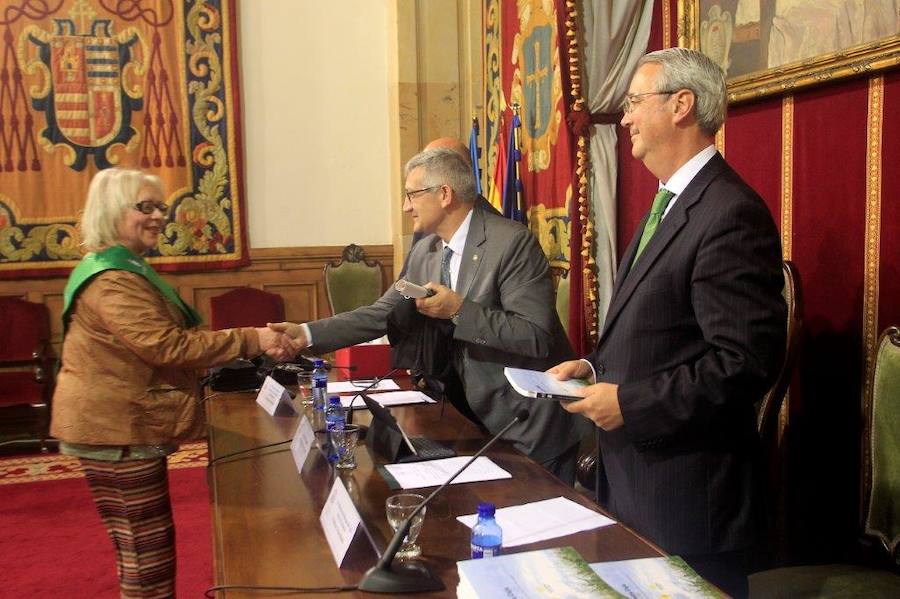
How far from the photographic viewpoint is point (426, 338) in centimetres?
252

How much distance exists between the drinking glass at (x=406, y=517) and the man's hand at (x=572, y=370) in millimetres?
546

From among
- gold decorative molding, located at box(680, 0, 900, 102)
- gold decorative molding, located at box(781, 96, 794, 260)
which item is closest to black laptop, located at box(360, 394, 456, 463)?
gold decorative molding, located at box(781, 96, 794, 260)

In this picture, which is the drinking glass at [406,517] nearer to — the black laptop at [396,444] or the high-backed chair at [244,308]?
the black laptop at [396,444]

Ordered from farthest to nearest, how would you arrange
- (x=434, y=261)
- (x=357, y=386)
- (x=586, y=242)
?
(x=586, y=242), (x=357, y=386), (x=434, y=261)

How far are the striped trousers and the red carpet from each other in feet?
2.82

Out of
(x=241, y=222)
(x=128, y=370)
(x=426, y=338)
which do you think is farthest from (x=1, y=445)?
(x=426, y=338)

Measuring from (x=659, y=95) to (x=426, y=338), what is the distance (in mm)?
1084

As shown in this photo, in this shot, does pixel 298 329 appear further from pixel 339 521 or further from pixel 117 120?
pixel 117 120

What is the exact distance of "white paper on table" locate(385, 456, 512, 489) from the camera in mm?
1892

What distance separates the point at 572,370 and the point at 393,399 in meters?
0.99

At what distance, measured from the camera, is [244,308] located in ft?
20.0

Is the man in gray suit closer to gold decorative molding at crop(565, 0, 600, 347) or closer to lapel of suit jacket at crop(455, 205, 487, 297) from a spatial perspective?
lapel of suit jacket at crop(455, 205, 487, 297)

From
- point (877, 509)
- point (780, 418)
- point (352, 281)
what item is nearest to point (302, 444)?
point (877, 509)

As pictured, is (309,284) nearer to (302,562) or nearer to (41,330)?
(41,330)
